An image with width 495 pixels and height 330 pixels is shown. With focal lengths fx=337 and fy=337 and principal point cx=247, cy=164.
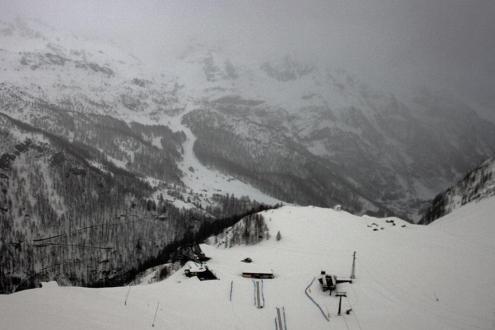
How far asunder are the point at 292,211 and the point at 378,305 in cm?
6538

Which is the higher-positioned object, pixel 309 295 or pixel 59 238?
pixel 309 295

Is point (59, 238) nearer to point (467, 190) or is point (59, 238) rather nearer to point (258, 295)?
point (258, 295)

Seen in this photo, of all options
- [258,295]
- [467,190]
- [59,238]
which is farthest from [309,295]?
A: [59,238]

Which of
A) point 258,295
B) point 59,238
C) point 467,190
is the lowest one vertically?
point 59,238

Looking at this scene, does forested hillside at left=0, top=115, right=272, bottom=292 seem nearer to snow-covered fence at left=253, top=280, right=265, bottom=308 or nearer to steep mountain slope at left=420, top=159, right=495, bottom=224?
snow-covered fence at left=253, top=280, right=265, bottom=308

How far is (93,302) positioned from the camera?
113 feet

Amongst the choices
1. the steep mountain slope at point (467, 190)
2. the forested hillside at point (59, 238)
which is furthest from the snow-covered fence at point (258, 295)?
the steep mountain slope at point (467, 190)

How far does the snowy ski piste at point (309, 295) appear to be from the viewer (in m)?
32.8

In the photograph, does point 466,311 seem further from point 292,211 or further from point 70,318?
point 292,211

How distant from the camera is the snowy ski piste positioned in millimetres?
32759

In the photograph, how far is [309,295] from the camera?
44.7 metres

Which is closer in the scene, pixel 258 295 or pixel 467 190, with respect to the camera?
pixel 258 295

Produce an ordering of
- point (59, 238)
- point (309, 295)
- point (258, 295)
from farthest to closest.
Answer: point (59, 238)
point (258, 295)
point (309, 295)

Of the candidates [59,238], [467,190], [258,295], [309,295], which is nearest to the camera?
[309,295]
